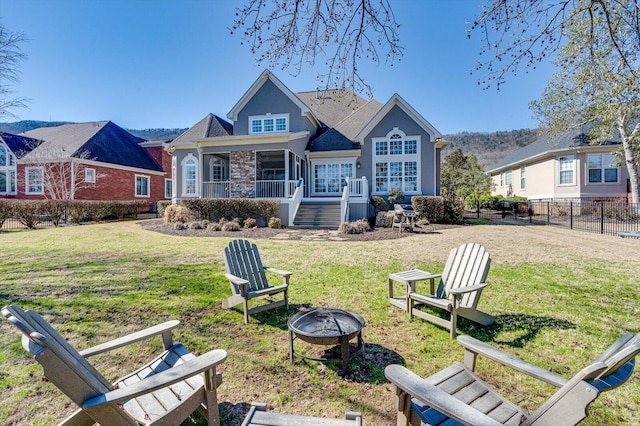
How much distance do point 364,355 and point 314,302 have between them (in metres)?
1.71

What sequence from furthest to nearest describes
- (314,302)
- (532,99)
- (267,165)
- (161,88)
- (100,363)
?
(267,165) → (532,99) → (161,88) → (314,302) → (100,363)

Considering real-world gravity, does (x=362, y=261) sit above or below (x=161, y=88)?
below

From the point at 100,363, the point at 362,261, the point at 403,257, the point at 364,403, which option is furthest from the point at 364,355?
the point at 403,257

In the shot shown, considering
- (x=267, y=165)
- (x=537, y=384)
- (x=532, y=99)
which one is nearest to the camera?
(x=537, y=384)

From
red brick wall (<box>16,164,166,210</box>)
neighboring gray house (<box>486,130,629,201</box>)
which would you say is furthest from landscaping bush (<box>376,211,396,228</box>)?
red brick wall (<box>16,164,166,210</box>)

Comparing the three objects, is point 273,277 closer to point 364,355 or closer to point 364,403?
point 364,355

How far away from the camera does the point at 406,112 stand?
1817cm

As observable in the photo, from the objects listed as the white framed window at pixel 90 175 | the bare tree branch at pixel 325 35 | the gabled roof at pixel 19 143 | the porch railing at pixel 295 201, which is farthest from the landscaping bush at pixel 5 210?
the bare tree branch at pixel 325 35

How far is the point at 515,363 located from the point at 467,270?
7.74 ft

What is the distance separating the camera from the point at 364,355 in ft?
11.3

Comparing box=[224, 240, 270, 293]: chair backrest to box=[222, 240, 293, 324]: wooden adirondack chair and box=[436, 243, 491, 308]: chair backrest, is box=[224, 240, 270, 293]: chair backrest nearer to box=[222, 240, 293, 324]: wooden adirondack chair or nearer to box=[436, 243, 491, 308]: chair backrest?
box=[222, 240, 293, 324]: wooden adirondack chair

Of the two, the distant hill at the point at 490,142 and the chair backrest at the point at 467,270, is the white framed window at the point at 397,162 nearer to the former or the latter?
the chair backrest at the point at 467,270

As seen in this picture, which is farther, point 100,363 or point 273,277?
point 273,277

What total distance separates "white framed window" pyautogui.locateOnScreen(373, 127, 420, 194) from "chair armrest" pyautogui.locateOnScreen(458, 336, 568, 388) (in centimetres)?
1654
